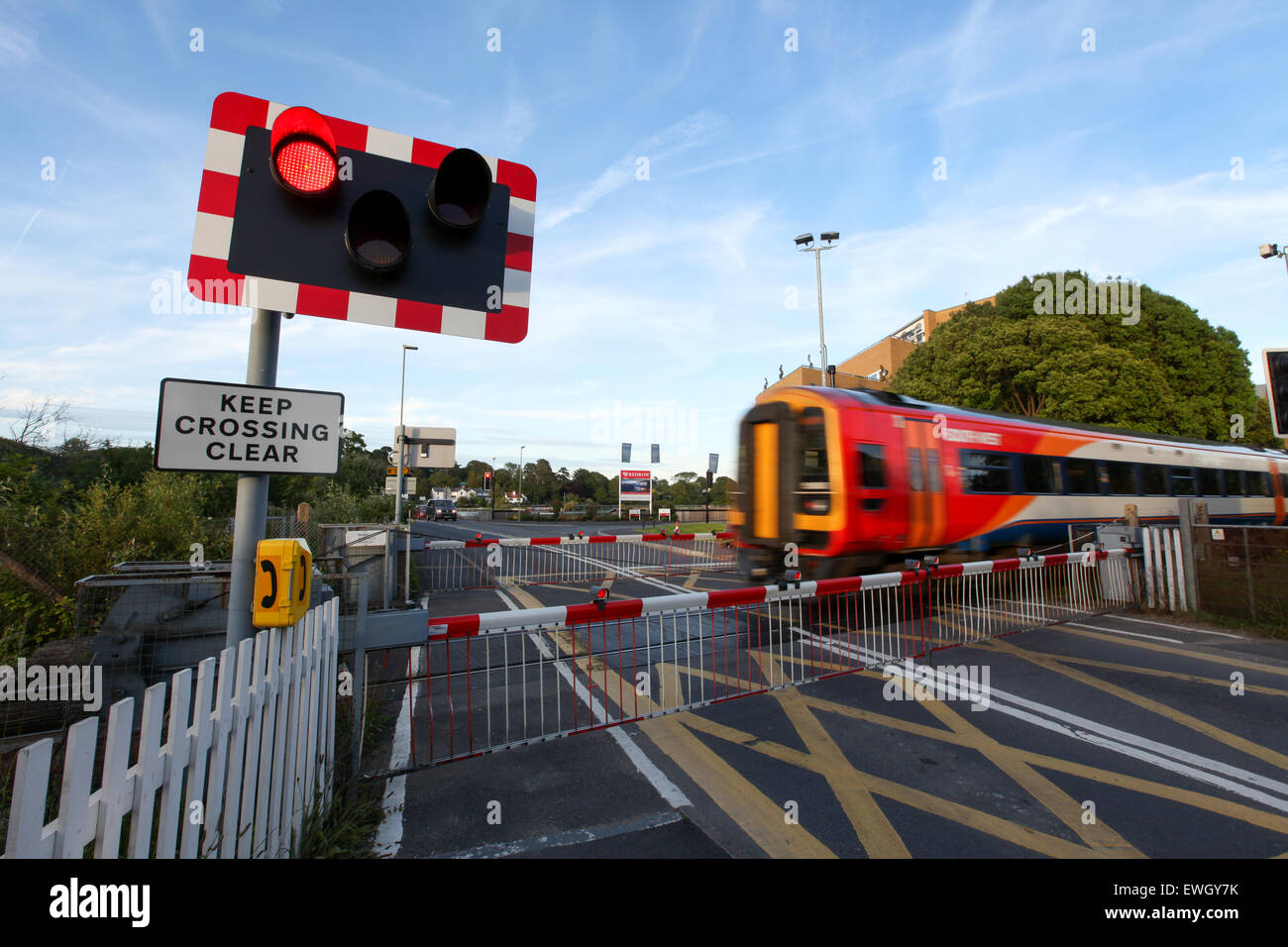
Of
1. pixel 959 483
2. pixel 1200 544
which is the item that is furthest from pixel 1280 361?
pixel 959 483

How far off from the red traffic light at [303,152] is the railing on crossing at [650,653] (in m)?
2.36

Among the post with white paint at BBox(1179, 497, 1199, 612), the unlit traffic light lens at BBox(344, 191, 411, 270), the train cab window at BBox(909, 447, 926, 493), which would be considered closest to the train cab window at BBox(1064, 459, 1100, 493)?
the post with white paint at BBox(1179, 497, 1199, 612)

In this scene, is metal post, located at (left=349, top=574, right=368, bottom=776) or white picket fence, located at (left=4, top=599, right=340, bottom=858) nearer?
white picket fence, located at (left=4, top=599, right=340, bottom=858)

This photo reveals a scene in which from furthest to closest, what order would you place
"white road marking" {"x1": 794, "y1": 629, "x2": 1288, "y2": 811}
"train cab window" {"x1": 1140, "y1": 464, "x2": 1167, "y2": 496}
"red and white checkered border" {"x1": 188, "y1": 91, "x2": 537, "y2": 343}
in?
1. "train cab window" {"x1": 1140, "y1": 464, "x2": 1167, "y2": 496}
2. "white road marking" {"x1": 794, "y1": 629, "x2": 1288, "y2": 811}
3. "red and white checkered border" {"x1": 188, "y1": 91, "x2": 537, "y2": 343}

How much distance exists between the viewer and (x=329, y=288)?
6.99 feet

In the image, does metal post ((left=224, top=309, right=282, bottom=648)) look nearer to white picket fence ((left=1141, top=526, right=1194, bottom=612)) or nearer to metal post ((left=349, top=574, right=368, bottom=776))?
metal post ((left=349, top=574, right=368, bottom=776))

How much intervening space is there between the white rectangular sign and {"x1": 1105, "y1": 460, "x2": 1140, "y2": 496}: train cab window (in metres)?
15.6

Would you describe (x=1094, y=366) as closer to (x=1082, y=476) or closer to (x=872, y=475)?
(x=1082, y=476)

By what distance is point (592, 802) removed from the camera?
330 centimetres

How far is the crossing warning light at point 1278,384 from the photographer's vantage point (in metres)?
6.00

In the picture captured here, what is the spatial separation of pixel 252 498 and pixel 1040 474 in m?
13.1

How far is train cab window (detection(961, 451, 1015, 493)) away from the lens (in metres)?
10.0

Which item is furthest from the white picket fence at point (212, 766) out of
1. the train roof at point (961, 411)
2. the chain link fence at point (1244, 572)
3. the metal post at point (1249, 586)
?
the metal post at point (1249, 586)
